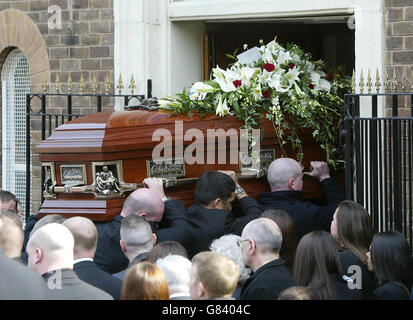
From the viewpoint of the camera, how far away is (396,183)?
6688 millimetres

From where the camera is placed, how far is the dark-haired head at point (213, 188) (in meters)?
6.48

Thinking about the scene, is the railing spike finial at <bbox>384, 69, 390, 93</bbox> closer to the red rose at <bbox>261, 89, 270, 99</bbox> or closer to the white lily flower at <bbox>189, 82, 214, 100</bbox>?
the red rose at <bbox>261, 89, 270, 99</bbox>

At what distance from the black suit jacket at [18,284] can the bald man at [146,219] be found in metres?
2.19

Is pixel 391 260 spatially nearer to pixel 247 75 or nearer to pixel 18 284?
pixel 18 284

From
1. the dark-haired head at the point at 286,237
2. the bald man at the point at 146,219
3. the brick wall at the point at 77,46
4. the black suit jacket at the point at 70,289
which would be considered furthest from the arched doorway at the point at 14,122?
the black suit jacket at the point at 70,289

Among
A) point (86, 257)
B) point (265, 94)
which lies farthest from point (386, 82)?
point (86, 257)

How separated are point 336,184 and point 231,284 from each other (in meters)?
3.56

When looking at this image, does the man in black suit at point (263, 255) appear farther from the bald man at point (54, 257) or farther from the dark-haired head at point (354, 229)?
the bald man at point (54, 257)

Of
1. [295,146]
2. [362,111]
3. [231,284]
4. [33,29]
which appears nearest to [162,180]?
[295,146]

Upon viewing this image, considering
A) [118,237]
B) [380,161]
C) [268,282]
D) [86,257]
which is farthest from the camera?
[380,161]

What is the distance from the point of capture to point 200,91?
7.31 metres

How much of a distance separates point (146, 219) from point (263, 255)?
4.89 ft

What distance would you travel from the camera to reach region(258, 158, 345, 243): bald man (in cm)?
676

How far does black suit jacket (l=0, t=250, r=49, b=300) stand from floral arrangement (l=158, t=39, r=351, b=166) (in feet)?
11.2
